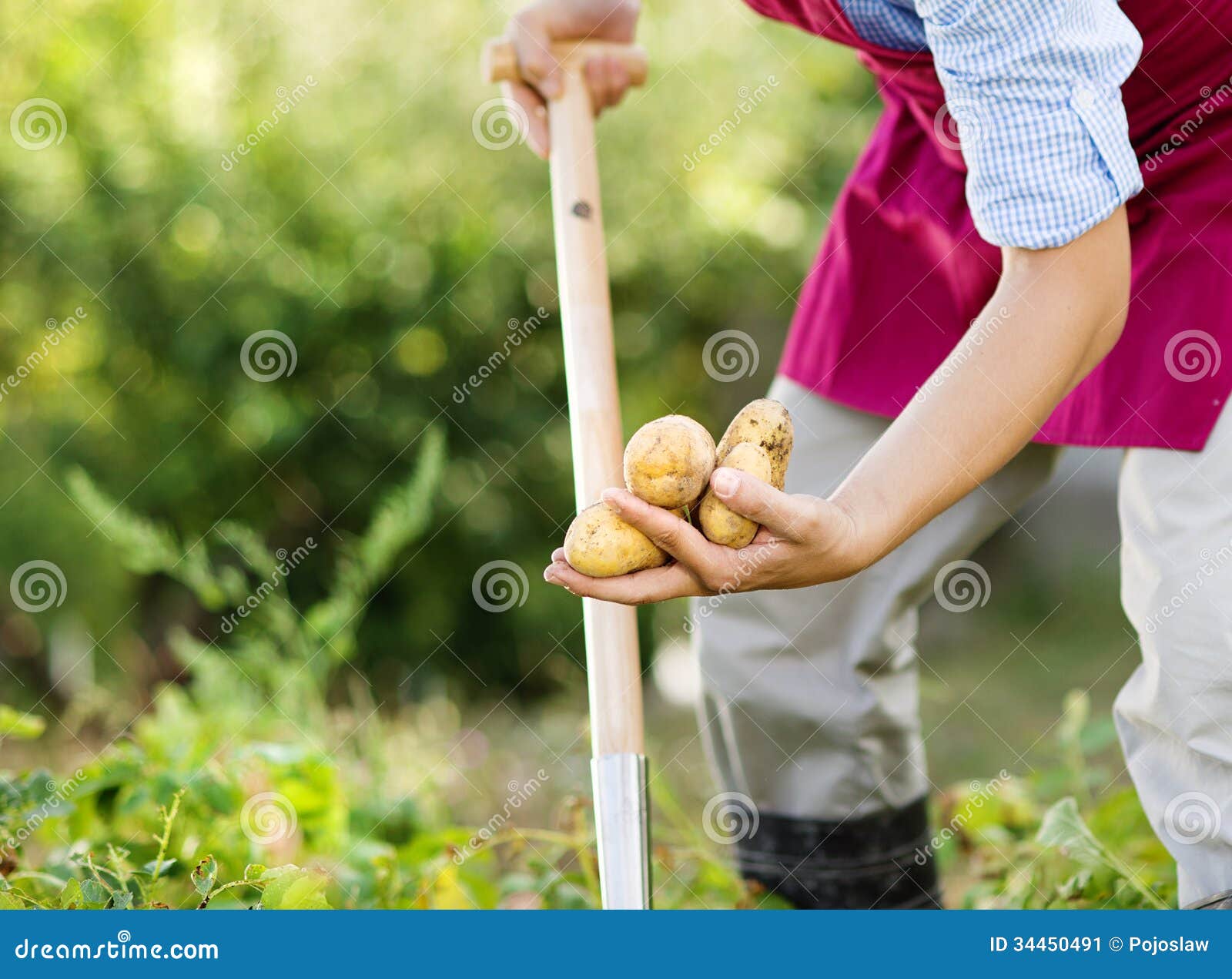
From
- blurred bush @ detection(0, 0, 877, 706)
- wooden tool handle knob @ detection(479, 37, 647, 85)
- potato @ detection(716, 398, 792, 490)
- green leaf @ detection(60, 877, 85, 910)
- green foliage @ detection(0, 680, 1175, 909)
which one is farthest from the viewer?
blurred bush @ detection(0, 0, 877, 706)

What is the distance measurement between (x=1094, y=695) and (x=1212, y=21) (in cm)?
237

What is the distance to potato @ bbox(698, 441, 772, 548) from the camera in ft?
3.20

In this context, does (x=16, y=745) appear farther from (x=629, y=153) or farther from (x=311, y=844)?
(x=629, y=153)

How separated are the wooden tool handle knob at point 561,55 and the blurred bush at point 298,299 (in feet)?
6.05

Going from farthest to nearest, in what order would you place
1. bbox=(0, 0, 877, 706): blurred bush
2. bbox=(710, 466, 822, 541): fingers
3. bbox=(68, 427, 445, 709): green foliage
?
bbox=(0, 0, 877, 706): blurred bush, bbox=(68, 427, 445, 709): green foliage, bbox=(710, 466, 822, 541): fingers

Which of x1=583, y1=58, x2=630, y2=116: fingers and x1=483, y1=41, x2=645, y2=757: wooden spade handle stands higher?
x1=583, y1=58, x2=630, y2=116: fingers

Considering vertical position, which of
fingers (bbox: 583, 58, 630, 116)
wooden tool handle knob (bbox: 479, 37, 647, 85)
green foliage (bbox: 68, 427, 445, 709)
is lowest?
green foliage (bbox: 68, 427, 445, 709)

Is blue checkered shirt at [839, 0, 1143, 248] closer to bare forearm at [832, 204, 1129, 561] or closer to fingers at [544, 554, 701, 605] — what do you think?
bare forearm at [832, 204, 1129, 561]

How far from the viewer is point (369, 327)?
3.46 metres

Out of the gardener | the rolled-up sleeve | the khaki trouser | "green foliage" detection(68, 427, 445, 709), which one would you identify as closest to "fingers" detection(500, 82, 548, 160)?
the gardener

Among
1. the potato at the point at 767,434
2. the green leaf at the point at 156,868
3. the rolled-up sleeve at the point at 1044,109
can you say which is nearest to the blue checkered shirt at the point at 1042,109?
the rolled-up sleeve at the point at 1044,109

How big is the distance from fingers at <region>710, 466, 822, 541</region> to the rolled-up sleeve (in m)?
0.32

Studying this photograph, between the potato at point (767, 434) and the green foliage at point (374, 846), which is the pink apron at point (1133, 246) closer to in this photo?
the potato at point (767, 434)
